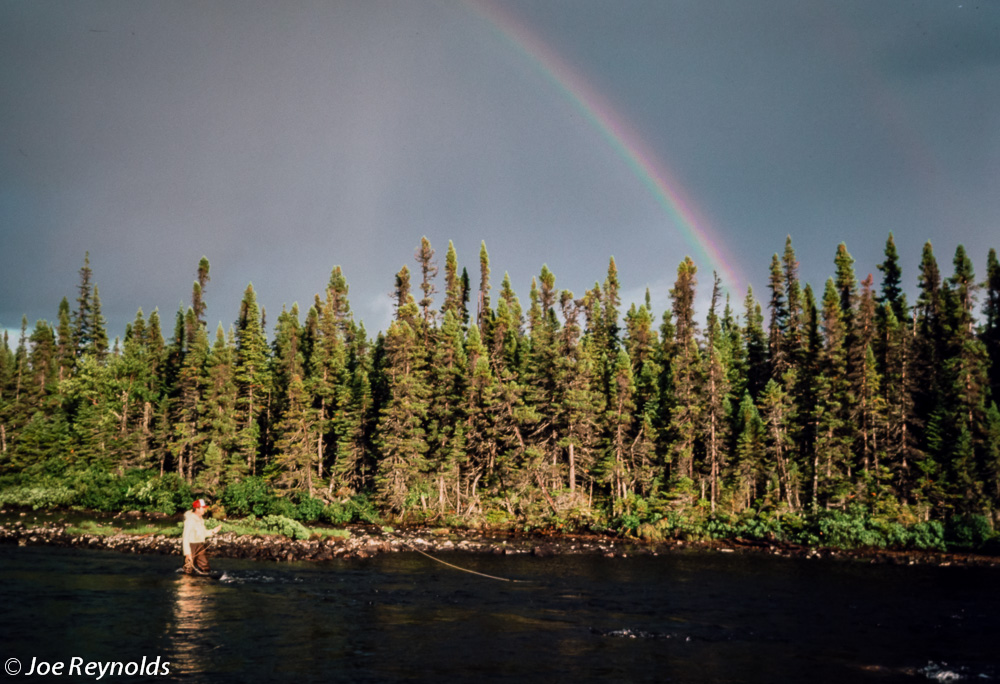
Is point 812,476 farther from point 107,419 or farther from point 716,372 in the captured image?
point 107,419

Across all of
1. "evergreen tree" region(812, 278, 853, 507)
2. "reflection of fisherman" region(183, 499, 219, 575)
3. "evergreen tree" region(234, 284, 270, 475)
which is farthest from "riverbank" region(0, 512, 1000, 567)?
"evergreen tree" region(234, 284, 270, 475)

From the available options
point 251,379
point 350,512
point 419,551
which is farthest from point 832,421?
point 251,379

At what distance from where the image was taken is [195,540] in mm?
25312

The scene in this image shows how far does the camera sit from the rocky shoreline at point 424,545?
120 ft

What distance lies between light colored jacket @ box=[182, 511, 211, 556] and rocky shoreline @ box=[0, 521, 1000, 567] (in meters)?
9.29

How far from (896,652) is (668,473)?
170ft

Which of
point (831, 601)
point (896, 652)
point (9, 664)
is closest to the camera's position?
point (9, 664)

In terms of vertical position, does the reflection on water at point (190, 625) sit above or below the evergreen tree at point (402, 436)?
below

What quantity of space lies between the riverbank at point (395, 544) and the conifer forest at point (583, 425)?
3.29m

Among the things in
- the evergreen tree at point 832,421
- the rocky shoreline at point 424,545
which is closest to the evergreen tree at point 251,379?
the rocky shoreline at point 424,545

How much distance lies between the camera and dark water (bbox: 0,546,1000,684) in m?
15.8

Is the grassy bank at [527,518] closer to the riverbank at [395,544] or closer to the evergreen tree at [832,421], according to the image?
the riverbank at [395,544]

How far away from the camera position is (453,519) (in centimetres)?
5831

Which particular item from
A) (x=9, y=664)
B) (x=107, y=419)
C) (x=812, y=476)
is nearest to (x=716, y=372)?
(x=812, y=476)
